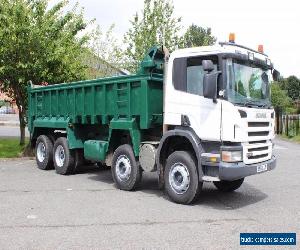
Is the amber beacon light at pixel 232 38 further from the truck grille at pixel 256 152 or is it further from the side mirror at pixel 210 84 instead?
the truck grille at pixel 256 152

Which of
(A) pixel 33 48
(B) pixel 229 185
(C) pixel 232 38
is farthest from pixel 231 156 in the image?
(A) pixel 33 48

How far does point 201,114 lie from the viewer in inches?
319

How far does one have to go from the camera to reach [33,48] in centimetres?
1565

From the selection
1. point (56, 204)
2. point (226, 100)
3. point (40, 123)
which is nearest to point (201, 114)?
point (226, 100)

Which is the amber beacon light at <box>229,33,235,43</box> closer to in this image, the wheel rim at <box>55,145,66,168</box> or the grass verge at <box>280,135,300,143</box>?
the wheel rim at <box>55,145,66,168</box>

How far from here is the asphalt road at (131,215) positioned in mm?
6059

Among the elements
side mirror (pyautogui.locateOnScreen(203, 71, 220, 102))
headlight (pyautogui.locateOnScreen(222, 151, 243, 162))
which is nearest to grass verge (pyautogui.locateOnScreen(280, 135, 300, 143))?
headlight (pyautogui.locateOnScreen(222, 151, 243, 162))

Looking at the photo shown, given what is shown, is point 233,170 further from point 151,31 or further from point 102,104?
point 151,31

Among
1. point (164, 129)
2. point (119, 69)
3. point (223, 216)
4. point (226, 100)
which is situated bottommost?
point (223, 216)

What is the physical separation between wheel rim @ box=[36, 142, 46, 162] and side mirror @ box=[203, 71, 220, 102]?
6.61m

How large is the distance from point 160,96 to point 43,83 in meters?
8.06

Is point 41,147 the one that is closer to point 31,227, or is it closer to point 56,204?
point 56,204

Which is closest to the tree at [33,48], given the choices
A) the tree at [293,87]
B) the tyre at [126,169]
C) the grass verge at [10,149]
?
the grass verge at [10,149]

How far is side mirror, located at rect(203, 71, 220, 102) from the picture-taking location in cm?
757
